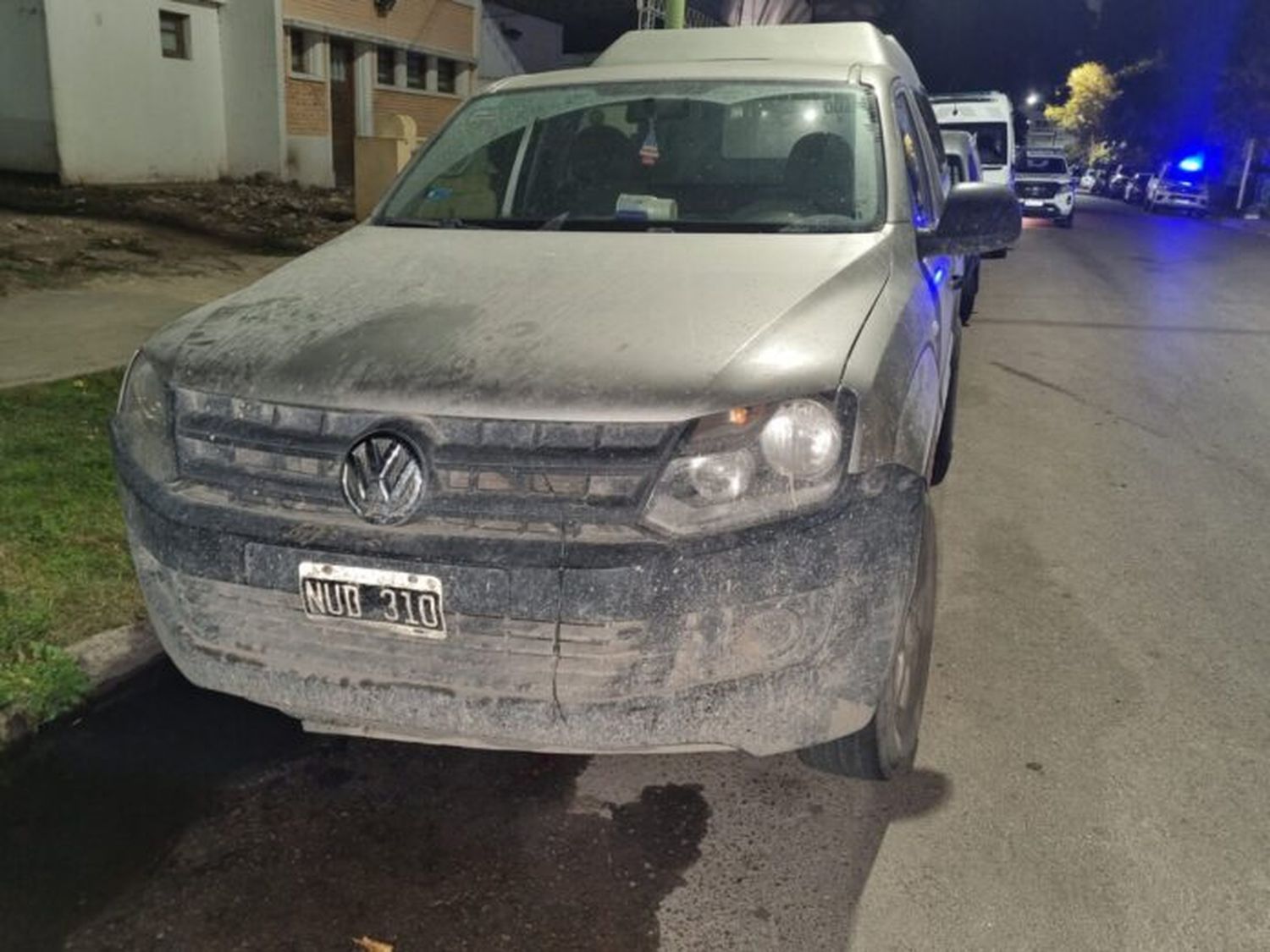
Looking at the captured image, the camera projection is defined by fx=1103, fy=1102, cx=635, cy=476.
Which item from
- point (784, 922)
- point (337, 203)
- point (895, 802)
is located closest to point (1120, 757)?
point (895, 802)

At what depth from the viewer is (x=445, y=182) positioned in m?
4.15

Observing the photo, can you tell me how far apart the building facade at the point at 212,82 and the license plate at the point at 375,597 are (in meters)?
16.4

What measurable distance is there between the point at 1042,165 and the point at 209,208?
1996 centimetres

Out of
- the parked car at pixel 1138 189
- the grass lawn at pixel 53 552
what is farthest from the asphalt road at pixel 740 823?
the parked car at pixel 1138 189

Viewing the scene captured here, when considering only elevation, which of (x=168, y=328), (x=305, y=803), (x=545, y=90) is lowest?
(x=305, y=803)

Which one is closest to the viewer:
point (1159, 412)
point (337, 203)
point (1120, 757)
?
point (1120, 757)

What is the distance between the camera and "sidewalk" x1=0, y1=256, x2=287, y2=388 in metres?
6.91

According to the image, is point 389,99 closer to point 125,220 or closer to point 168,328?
point 125,220

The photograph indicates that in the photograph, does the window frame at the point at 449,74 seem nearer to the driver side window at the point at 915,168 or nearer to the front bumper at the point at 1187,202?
the driver side window at the point at 915,168

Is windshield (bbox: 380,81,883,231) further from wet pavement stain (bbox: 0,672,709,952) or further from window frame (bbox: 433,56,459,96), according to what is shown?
window frame (bbox: 433,56,459,96)

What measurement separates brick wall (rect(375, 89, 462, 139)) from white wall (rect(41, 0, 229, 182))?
162 inches

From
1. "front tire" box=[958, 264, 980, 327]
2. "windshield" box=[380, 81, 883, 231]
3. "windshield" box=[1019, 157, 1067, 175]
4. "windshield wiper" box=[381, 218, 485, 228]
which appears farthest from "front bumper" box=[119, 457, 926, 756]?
"windshield" box=[1019, 157, 1067, 175]

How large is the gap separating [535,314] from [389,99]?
22.3 m

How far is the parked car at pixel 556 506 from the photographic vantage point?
7.52ft
